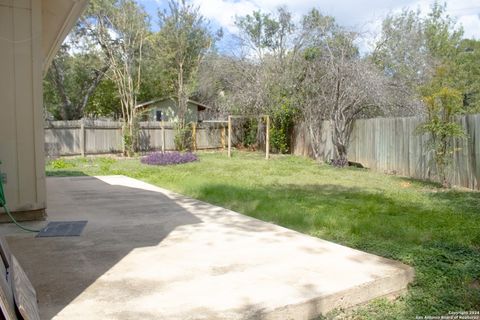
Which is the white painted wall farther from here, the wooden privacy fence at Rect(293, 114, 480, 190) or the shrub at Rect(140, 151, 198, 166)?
the shrub at Rect(140, 151, 198, 166)

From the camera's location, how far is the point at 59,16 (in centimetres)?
580

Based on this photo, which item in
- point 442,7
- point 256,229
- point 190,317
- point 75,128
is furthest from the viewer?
point 442,7

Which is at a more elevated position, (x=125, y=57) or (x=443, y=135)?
(x=125, y=57)

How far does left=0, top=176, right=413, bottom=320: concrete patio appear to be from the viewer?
252 centimetres

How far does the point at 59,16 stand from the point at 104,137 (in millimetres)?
11607

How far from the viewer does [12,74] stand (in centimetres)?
458

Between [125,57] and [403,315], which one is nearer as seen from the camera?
[403,315]

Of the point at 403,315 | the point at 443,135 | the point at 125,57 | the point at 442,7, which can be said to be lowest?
the point at 403,315

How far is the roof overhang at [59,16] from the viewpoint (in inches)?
201

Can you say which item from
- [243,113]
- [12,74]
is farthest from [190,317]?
[243,113]

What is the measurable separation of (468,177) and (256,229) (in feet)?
16.9

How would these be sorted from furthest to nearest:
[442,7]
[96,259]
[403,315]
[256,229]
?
1. [442,7]
2. [256,229]
3. [96,259]
4. [403,315]

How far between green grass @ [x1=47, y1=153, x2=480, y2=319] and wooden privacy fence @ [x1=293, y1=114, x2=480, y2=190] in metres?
0.47

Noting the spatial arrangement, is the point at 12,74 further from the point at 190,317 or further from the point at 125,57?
the point at 125,57
